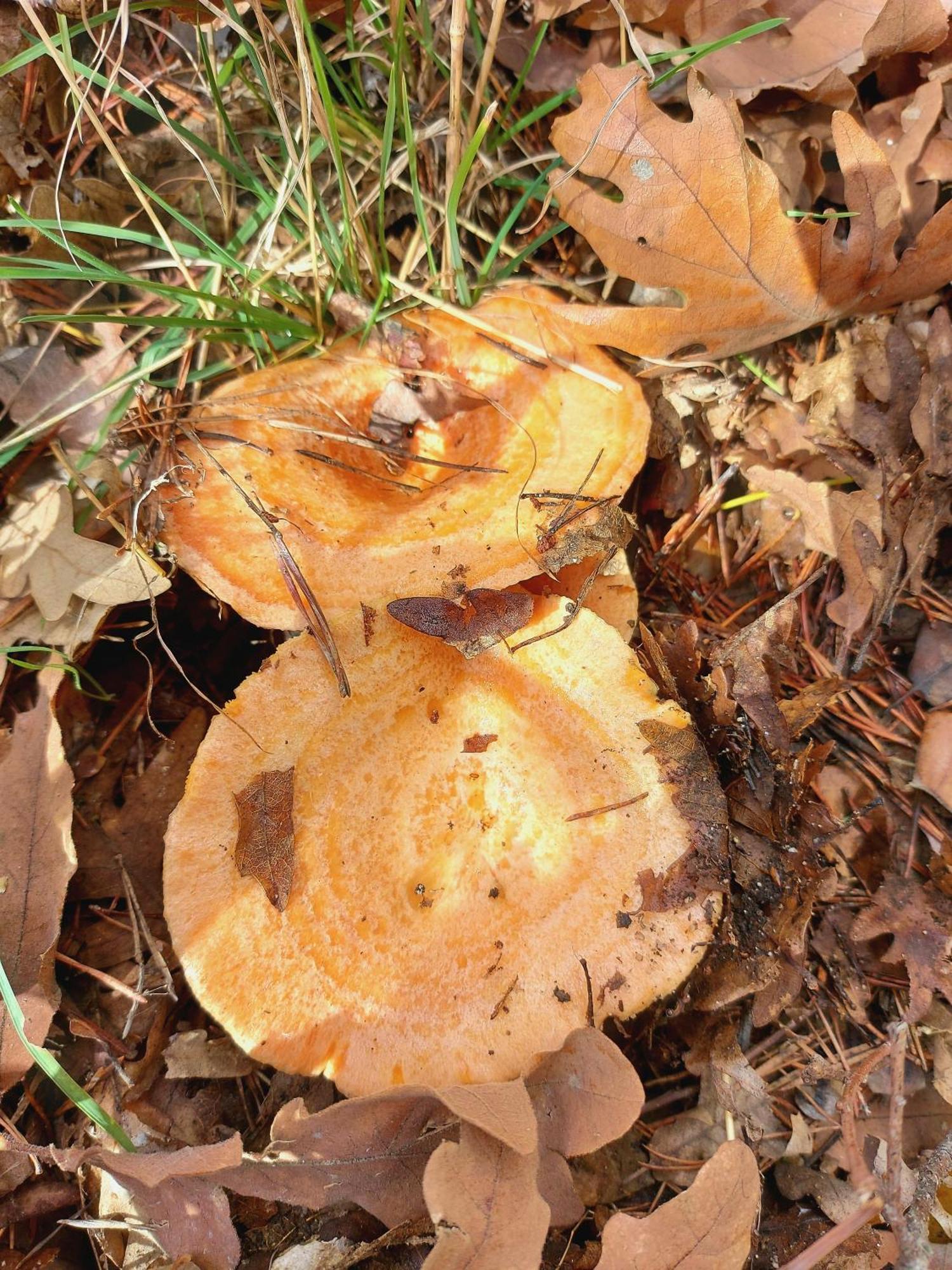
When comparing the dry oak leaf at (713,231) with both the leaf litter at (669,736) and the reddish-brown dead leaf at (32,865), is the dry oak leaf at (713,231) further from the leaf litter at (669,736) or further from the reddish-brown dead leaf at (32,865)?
the reddish-brown dead leaf at (32,865)

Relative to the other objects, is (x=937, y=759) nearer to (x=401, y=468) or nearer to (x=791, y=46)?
(x=401, y=468)

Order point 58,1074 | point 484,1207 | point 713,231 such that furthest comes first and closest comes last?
point 713,231
point 58,1074
point 484,1207

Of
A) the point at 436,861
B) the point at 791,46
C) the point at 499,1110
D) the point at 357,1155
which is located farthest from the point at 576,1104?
the point at 791,46

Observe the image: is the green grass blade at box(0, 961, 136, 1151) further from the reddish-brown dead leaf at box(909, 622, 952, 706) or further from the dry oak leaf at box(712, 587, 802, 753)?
the reddish-brown dead leaf at box(909, 622, 952, 706)

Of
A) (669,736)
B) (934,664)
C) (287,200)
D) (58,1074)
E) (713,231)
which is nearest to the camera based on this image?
(58,1074)

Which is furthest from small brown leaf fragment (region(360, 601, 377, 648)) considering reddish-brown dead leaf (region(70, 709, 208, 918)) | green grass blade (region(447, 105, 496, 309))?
green grass blade (region(447, 105, 496, 309))

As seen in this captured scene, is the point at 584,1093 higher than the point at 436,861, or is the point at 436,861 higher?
the point at 436,861

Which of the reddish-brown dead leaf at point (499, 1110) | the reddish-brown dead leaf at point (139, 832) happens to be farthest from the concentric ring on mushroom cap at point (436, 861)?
the reddish-brown dead leaf at point (139, 832)
